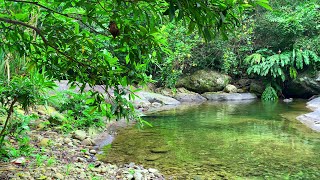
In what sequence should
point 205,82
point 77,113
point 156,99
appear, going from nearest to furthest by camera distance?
1. point 77,113
2. point 156,99
3. point 205,82

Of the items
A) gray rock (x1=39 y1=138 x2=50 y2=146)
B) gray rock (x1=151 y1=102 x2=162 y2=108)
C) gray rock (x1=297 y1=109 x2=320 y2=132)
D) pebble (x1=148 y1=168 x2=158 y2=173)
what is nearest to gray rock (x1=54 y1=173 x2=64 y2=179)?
gray rock (x1=39 y1=138 x2=50 y2=146)

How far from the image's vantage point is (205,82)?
15.1 metres

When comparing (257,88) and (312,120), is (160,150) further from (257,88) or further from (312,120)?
(257,88)

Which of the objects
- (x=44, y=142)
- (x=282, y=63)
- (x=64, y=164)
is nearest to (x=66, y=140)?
(x=44, y=142)

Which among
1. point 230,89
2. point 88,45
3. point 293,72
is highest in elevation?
point 293,72

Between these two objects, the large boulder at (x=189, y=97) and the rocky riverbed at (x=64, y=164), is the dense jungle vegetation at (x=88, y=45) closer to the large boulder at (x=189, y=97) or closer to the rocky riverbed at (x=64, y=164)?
the rocky riverbed at (x=64, y=164)

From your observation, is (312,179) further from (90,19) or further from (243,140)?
(90,19)

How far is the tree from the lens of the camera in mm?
1243

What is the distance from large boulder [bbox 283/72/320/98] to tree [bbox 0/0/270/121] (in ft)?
45.2

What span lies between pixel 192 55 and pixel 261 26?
3.48 metres

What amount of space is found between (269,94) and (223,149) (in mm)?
10389

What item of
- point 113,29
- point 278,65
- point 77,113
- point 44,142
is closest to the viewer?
point 113,29

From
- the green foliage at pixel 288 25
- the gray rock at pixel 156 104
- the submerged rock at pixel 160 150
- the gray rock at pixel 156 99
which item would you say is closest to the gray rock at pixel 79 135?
the submerged rock at pixel 160 150

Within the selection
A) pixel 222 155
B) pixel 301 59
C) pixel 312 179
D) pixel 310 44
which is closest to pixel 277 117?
pixel 222 155
